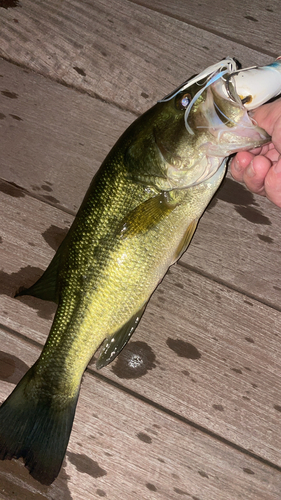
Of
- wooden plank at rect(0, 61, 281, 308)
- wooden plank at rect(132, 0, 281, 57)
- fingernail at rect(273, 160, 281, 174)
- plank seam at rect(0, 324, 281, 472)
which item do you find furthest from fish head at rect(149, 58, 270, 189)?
plank seam at rect(0, 324, 281, 472)

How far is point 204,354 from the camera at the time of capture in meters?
1.94

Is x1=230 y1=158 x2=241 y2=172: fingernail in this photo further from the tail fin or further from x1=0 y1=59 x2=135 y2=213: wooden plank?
the tail fin

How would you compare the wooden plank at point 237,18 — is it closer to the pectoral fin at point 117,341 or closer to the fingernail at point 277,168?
the fingernail at point 277,168

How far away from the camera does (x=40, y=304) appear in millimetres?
2012

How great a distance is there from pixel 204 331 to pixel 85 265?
2.21 ft

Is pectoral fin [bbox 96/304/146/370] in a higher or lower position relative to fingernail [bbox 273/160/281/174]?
lower

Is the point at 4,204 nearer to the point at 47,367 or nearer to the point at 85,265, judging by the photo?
the point at 85,265

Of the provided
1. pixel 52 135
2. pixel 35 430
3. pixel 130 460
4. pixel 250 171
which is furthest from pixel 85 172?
pixel 130 460

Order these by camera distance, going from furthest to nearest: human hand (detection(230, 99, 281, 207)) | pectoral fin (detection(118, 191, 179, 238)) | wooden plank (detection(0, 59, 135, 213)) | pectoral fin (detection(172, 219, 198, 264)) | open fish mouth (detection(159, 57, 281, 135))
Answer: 1. wooden plank (detection(0, 59, 135, 213))
2. pectoral fin (detection(172, 219, 198, 264))
3. pectoral fin (detection(118, 191, 179, 238))
4. human hand (detection(230, 99, 281, 207))
5. open fish mouth (detection(159, 57, 281, 135))

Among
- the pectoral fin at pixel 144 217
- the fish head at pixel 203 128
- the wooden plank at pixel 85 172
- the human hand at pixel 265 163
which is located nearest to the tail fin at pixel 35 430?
the pectoral fin at pixel 144 217

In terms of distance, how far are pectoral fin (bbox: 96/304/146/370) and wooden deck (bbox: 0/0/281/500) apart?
7.5 inches

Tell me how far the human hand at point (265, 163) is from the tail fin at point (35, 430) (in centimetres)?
124

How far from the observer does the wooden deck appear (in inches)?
75.3

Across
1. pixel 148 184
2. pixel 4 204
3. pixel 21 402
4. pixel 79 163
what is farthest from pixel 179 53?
pixel 21 402
